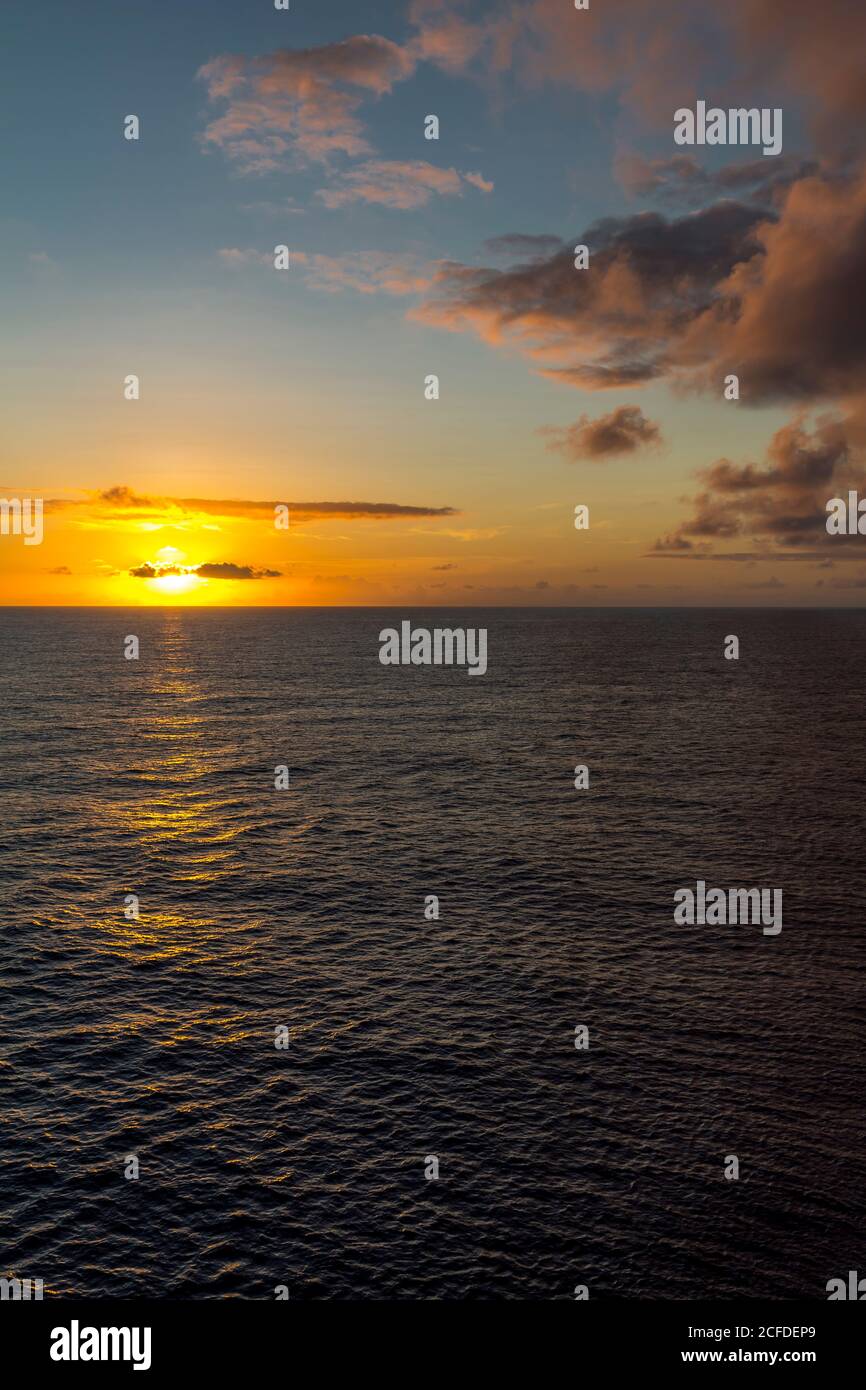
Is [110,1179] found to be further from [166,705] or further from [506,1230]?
[166,705]

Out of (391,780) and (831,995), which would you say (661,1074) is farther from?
(391,780)

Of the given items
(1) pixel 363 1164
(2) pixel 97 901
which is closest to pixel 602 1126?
(1) pixel 363 1164

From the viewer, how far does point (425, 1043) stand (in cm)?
4881

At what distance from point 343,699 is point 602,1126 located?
142 metres

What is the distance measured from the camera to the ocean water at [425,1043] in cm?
3494

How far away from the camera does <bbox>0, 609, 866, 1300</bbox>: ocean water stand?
3494 cm
